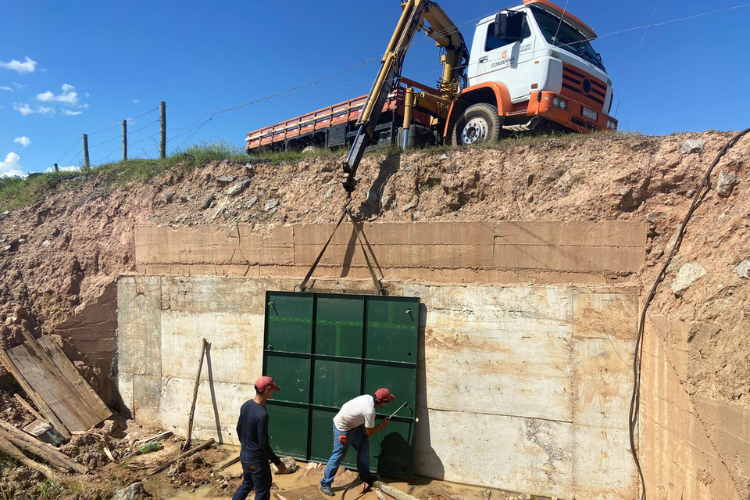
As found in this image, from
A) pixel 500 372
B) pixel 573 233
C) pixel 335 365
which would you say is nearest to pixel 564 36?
pixel 573 233

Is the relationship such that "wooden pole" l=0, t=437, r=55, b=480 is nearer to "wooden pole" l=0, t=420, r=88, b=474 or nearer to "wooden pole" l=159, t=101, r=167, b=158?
"wooden pole" l=0, t=420, r=88, b=474

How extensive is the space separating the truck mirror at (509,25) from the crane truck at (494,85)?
2 cm

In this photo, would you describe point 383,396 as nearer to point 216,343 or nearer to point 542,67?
point 216,343

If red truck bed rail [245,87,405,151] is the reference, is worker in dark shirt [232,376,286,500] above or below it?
below

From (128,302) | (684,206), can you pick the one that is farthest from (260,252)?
(684,206)

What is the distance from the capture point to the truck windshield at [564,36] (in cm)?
855

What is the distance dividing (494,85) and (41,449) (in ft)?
32.4

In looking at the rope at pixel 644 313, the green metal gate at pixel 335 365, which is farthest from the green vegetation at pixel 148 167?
the green metal gate at pixel 335 365

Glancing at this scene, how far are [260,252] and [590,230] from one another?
5162 mm

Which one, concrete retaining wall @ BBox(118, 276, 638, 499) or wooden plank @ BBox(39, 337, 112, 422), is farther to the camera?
wooden plank @ BBox(39, 337, 112, 422)

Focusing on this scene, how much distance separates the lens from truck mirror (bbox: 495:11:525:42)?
8.41 metres

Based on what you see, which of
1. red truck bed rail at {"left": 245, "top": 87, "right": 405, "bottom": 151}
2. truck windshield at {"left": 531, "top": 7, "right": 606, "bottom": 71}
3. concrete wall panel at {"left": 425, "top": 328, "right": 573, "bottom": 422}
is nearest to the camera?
concrete wall panel at {"left": 425, "top": 328, "right": 573, "bottom": 422}

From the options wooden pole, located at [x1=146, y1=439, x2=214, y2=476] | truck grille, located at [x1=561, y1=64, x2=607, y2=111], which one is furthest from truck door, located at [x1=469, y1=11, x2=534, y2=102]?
wooden pole, located at [x1=146, y1=439, x2=214, y2=476]

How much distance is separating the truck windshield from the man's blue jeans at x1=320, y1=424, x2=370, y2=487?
7.84 meters
